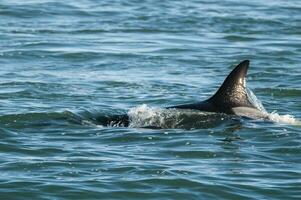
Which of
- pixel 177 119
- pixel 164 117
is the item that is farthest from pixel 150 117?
pixel 177 119

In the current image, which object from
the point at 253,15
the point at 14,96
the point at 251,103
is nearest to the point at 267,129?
the point at 251,103

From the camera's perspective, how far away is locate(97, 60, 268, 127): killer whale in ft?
46.0

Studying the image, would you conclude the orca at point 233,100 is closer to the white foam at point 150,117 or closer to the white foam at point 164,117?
the white foam at point 164,117

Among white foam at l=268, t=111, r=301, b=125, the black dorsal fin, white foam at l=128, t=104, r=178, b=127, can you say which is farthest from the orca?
white foam at l=128, t=104, r=178, b=127

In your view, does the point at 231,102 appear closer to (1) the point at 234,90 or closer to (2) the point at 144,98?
(1) the point at 234,90

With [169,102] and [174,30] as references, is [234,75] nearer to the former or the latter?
[169,102]

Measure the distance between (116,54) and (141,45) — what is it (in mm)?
1443

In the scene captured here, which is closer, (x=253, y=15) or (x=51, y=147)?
(x=51, y=147)

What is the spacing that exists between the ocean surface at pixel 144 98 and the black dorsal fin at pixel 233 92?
0.86ft

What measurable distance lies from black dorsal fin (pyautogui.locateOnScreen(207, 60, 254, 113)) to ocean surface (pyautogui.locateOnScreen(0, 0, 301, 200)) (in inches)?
10.3

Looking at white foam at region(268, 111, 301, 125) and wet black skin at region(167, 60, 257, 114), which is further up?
wet black skin at region(167, 60, 257, 114)

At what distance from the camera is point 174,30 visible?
25281mm

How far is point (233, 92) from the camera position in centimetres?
1412

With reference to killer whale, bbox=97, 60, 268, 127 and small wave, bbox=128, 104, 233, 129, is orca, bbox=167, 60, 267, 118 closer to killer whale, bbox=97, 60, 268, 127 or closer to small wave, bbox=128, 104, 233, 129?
killer whale, bbox=97, 60, 268, 127
